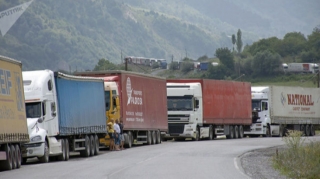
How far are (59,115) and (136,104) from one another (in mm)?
11111

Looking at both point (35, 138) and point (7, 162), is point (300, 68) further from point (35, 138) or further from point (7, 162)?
point (7, 162)

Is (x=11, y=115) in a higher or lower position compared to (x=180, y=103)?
lower

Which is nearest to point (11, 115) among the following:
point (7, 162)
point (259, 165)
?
point (7, 162)

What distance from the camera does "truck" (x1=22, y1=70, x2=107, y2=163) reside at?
2955 centimetres

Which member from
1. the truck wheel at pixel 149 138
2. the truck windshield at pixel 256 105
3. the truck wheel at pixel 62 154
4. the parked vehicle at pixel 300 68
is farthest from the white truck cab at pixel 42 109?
the parked vehicle at pixel 300 68

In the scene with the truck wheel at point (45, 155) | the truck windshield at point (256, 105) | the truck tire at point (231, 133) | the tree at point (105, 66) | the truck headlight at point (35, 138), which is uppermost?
the tree at point (105, 66)

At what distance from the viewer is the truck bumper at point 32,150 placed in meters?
28.8

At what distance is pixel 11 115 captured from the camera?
26.5m

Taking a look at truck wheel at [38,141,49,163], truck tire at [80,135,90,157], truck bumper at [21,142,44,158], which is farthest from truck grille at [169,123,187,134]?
truck bumper at [21,142,44,158]

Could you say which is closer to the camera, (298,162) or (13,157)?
(298,162)

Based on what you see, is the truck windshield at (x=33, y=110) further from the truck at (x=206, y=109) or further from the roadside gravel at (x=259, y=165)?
the truck at (x=206, y=109)

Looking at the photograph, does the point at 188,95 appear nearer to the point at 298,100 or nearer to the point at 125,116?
the point at 125,116

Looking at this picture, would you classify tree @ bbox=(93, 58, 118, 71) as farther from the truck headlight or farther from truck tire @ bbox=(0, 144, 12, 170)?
truck tire @ bbox=(0, 144, 12, 170)

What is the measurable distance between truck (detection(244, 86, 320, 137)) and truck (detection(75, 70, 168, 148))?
44.0 feet
